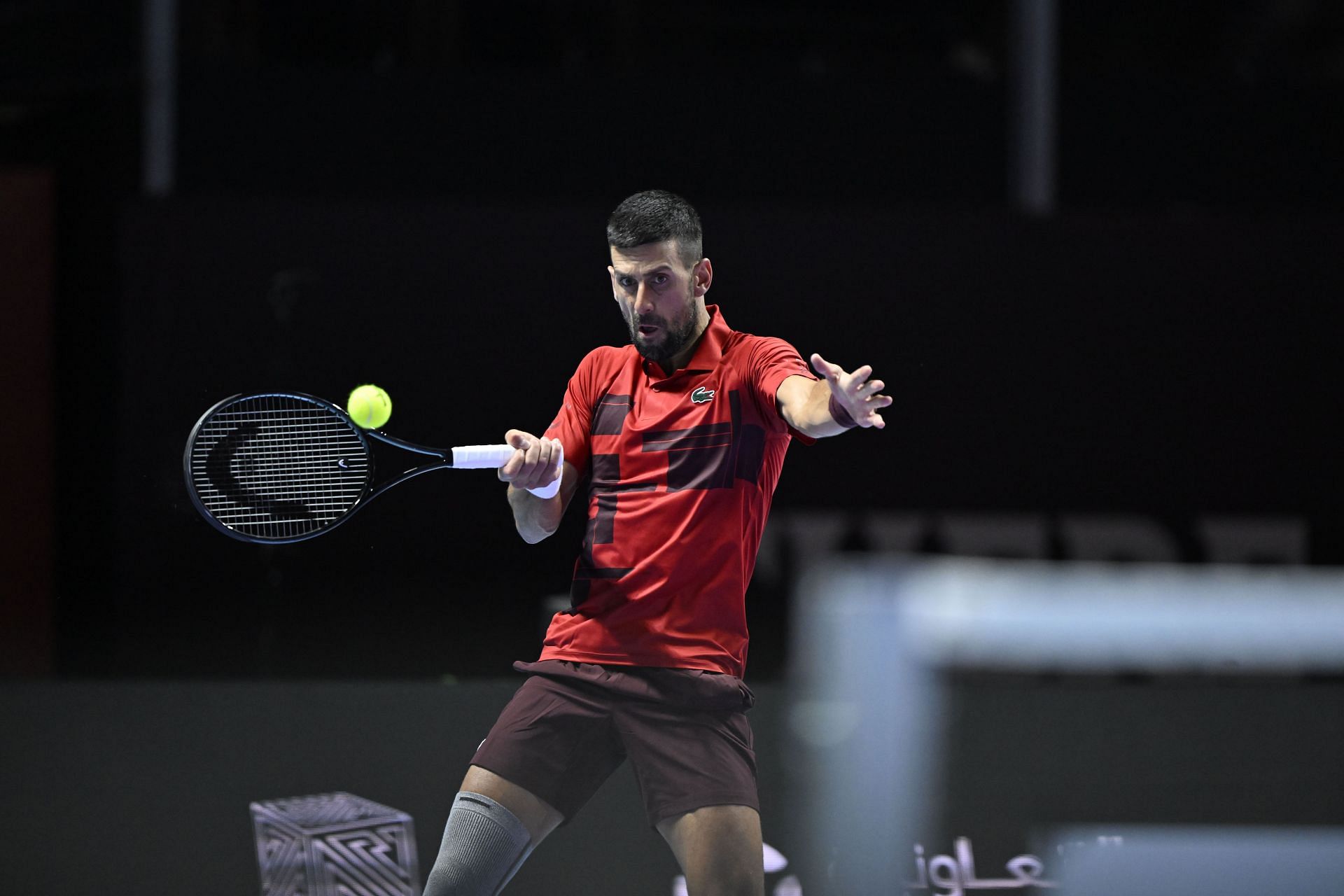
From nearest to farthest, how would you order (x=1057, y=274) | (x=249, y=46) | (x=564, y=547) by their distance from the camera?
(x=564, y=547) < (x=1057, y=274) < (x=249, y=46)

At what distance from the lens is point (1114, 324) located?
525 cm

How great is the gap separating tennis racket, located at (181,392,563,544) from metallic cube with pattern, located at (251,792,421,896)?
4.33ft

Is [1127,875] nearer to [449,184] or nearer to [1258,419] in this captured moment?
[1258,419]

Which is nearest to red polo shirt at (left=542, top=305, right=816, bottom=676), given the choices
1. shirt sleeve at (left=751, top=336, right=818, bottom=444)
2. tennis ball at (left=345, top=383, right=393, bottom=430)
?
shirt sleeve at (left=751, top=336, right=818, bottom=444)

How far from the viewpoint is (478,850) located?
258 centimetres

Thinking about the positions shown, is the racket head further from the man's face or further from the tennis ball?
the man's face

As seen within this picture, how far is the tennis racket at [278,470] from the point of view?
9.32ft

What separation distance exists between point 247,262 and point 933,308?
7.86 ft

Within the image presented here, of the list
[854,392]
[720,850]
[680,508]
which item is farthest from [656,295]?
[720,850]

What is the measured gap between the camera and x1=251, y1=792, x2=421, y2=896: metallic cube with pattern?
3.83m

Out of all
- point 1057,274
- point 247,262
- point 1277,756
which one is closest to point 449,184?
point 247,262

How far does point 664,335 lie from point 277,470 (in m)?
0.83

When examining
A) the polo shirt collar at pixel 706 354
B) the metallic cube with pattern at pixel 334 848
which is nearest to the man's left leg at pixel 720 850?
the polo shirt collar at pixel 706 354

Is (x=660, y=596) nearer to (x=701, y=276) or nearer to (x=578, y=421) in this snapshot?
(x=578, y=421)
